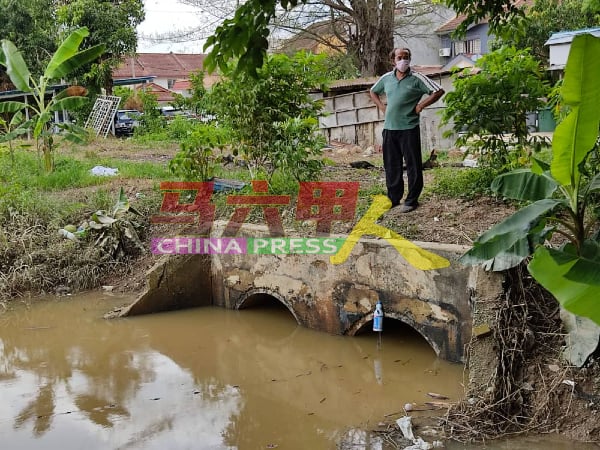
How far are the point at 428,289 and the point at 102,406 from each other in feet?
9.75

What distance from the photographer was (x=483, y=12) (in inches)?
275


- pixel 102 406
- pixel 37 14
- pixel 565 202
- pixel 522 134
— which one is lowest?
pixel 102 406

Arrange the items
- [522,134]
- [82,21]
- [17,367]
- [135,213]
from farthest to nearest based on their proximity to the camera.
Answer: [82,21]
[135,213]
[522,134]
[17,367]

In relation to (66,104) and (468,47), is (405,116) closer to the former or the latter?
(66,104)

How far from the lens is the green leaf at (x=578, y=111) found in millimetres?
3518

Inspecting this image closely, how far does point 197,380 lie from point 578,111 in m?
3.91

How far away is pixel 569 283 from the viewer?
336 centimetres

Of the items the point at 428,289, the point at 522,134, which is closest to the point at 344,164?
the point at 522,134

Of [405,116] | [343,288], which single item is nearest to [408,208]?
[405,116]

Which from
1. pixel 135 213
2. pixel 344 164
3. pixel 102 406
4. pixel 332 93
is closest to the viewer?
pixel 102 406

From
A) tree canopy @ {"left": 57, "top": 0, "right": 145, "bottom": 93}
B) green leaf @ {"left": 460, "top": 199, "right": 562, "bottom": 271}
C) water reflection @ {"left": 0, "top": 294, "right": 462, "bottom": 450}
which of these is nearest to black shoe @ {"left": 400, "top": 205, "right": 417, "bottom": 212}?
water reflection @ {"left": 0, "top": 294, "right": 462, "bottom": 450}

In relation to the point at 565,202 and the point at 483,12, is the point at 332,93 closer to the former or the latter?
the point at 483,12

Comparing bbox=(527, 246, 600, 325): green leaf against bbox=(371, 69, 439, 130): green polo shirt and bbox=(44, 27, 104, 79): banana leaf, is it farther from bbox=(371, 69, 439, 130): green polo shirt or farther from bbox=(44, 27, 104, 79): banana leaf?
bbox=(44, 27, 104, 79): banana leaf

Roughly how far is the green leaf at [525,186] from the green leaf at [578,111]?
30 centimetres
